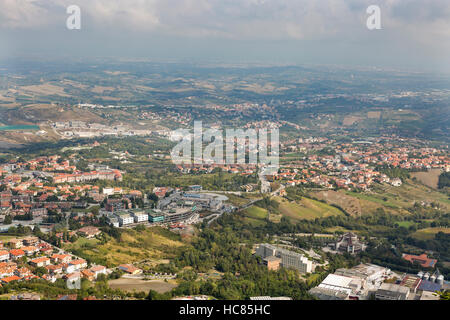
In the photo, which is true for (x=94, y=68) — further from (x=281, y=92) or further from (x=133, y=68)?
(x=281, y=92)

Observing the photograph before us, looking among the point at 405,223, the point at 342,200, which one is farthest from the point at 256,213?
the point at 405,223

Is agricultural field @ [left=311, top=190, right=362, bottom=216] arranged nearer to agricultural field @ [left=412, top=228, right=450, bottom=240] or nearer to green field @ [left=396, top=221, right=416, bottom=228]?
green field @ [left=396, top=221, right=416, bottom=228]

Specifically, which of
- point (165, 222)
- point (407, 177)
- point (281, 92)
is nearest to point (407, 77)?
point (281, 92)

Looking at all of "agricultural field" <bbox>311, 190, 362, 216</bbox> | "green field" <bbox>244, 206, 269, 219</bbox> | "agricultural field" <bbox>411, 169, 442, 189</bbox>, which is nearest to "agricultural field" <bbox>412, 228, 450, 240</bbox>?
"agricultural field" <bbox>311, 190, 362, 216</bbox>

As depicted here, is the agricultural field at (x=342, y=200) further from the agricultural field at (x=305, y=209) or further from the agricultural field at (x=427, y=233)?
the agricultural field at (x=427, y=233)

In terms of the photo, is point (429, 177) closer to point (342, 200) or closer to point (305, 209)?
point (342, 200)
